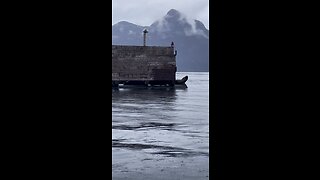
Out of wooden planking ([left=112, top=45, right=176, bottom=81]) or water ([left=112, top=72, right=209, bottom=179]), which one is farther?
wooden planking ([left=112, top=45, right=176, bottom=81])

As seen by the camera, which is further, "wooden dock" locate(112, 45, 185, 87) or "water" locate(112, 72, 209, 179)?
"wooden dock" locate(112, 45, 185, 87)

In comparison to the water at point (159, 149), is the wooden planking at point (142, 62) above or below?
above

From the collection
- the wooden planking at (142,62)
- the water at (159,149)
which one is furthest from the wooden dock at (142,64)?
the water at (159,149)

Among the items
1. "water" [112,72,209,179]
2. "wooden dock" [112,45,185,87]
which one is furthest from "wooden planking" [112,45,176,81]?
"water" [112,72,209,179]

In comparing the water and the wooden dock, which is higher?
the wooden dock

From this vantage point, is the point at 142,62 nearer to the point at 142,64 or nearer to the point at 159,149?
the point at 142,64

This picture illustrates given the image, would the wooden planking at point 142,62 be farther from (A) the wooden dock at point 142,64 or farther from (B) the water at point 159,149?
(B) the water at point 159,149

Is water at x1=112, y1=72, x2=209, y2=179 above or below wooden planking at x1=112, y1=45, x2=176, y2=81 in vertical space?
below

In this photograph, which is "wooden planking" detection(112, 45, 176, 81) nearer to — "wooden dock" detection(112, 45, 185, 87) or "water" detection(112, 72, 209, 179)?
"wooden dock" detection(112, 45, 185, 87)

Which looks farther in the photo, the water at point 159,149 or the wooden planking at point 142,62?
the wooden planking at point 142,62

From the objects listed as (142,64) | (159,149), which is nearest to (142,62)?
(142,64)

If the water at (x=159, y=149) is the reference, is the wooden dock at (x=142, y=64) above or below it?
above
